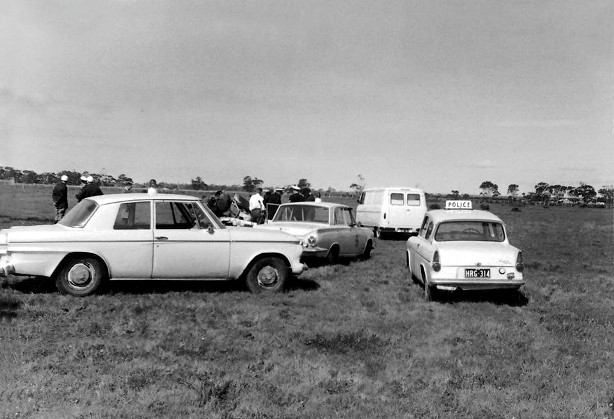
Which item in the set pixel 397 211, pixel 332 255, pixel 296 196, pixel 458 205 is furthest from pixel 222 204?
pixel 397 211

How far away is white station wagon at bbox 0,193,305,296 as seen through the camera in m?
7.11

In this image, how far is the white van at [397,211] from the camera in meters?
19.2

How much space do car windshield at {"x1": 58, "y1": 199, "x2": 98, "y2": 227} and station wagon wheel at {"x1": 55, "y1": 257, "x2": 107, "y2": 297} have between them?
56 centimetres

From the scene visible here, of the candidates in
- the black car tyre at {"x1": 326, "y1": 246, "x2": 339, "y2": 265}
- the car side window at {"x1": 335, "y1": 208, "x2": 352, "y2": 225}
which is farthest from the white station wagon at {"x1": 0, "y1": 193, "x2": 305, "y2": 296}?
the car side window at {"x1": 335, "y1": 208, "x2": 352, "y2": 225}

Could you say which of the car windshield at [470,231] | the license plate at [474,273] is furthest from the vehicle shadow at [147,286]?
the license plate at [474,273]

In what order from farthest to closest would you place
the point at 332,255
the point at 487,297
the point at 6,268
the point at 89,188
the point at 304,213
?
1. the point at 89,188
2. the point at 304,213
3. the point at 332,255
4. the point at 487,297
5. the point at 6,268

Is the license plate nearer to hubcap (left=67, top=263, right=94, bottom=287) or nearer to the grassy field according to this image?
the grassy field

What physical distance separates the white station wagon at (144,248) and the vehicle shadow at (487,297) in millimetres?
2493

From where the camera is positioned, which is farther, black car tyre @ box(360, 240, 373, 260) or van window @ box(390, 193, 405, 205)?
van window @ box(390, 193, 405, 205)

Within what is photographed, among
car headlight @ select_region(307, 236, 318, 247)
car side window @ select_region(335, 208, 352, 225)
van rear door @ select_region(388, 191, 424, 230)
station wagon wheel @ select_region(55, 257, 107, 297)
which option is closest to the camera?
station wagon wheel @ select_region(55, 257, 107, 297)

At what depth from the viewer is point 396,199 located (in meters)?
19.6

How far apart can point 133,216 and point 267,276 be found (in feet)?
7.40

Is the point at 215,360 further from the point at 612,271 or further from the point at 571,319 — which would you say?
the point at 612,271

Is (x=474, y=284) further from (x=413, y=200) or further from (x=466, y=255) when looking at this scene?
(x=413, y=200)
